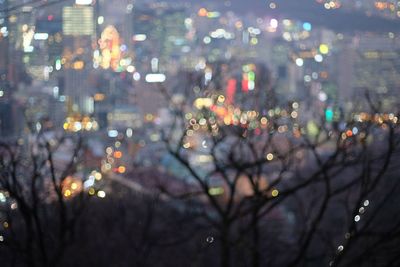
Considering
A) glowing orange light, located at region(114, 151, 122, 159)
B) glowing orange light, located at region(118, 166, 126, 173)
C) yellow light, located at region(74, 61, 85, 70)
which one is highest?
yellow light, located at region(74, 61, 85, 70)

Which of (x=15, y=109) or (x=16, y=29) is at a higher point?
(x=16, y=29)

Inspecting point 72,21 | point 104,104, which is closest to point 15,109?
point 72,21

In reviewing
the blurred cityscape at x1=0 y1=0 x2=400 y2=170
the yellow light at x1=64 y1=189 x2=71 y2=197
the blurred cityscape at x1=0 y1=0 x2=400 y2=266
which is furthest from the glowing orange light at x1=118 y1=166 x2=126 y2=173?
the yellow light at x1=64 y1=189 x2=71 y2=197

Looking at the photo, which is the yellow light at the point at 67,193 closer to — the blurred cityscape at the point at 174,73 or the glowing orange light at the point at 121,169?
the blurred cityscape at the point at 174,73

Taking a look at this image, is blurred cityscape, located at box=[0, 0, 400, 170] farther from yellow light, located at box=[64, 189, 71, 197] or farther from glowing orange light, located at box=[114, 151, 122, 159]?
yellow light, located at box=[64, 189, 71, 197]

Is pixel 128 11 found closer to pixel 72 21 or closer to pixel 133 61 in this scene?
pixel 133 61

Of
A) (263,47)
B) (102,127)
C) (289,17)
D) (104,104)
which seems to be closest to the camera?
(289,17)

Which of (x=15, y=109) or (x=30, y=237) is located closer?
(x=30, y=237)

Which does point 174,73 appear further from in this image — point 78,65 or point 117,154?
point 117,154
